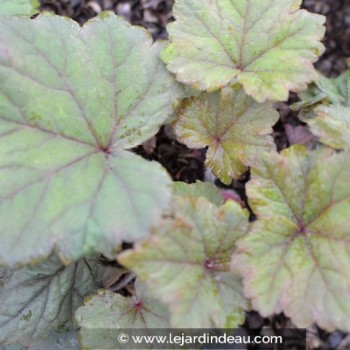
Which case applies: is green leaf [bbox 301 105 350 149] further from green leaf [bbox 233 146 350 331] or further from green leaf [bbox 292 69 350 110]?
green leaf [bbox 292 69 350 110]

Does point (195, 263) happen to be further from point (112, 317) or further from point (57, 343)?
point (57, 343)

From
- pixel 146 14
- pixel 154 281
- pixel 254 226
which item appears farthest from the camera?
pixel 146 14

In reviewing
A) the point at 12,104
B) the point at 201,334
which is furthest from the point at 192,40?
the point at 201,334

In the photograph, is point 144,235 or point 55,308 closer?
point 144,235

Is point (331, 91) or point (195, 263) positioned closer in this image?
point (195, 263)

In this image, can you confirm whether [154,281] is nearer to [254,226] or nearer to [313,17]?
[254,226]

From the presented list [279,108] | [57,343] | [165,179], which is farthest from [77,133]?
[279,108]
